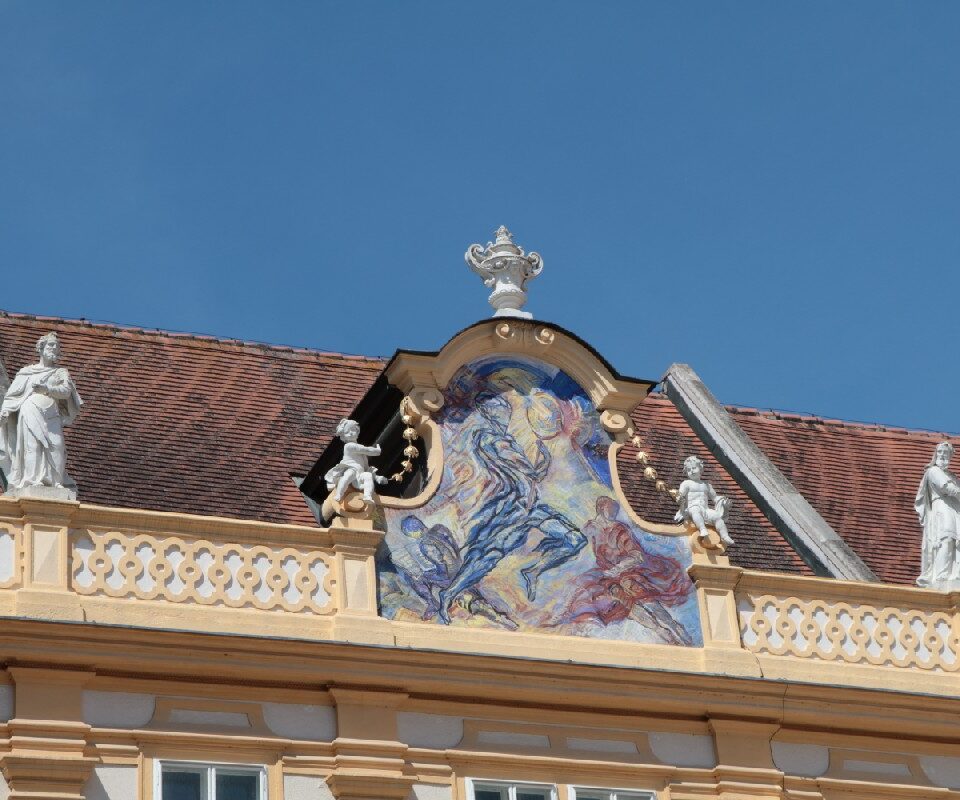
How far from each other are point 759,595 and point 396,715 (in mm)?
3624

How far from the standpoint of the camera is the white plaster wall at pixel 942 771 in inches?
909

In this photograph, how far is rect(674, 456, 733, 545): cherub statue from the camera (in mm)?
23312

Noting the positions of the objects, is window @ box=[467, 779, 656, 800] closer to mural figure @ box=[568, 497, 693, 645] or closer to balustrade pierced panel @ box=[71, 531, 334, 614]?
mural figure @ box=[568, 497, 693, 645]

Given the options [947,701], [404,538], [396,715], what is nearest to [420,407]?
[404,538]

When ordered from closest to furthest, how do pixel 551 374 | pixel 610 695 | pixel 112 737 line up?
pixel 112 737
pixel 610 695
pixel 551 374

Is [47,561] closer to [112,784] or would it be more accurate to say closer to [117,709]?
[117,709]

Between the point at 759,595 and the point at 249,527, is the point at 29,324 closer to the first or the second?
the point at 249,527

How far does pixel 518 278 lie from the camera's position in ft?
80.2

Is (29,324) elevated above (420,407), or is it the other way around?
(29,324)

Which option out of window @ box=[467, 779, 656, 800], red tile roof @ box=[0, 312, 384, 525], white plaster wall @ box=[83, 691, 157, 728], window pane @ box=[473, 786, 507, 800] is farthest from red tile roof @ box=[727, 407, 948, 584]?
white plaster wall @ box=[83, 691, 157, 728]

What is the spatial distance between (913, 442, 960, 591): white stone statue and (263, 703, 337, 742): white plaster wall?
5.87 m

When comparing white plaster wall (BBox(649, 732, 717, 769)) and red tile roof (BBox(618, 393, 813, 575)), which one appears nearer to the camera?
white plaster wall (BBox(649, 732, 717, 769))

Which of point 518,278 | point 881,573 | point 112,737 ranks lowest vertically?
point 112,737

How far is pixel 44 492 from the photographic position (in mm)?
21219
